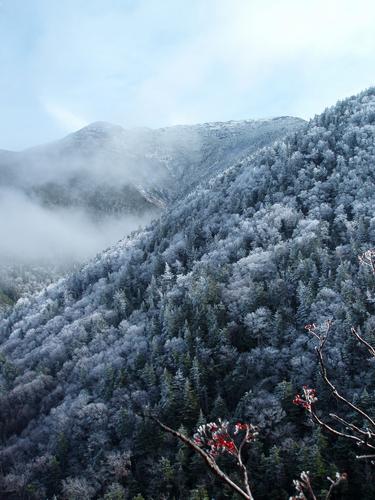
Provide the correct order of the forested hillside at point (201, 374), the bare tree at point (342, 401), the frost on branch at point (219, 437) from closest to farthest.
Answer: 1. the frost on branch at point (219, 437)
2. the bare tree at point (342, 401)
3. the forested hillside at point (201, 374)

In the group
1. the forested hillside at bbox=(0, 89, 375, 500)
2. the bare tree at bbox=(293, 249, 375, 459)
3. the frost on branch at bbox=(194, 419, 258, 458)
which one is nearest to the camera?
the frost on branch at bbox=(194, 419, 258, 458)

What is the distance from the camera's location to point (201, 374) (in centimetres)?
12781

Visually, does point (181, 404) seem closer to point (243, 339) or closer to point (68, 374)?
point (243, 339)

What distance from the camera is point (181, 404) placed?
119438 mm

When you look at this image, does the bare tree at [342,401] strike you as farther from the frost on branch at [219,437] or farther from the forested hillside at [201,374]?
the forested hillside at [201,374]

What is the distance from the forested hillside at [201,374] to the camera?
9819 cm

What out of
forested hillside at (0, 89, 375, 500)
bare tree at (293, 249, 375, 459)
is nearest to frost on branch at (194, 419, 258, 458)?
bare tree at (293, 249, 375, 459)

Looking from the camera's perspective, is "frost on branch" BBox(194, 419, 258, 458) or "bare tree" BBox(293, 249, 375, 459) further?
"bare tree" BBox(293, 249, 375, 459)

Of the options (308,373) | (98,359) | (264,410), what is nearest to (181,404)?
(264,410)

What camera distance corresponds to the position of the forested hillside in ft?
322

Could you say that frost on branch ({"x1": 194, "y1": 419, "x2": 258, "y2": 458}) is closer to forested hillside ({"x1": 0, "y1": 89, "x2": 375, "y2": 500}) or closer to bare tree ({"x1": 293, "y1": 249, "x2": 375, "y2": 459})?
bare tree ({"x1": 293, "y1": 249, "x2": 375, "y2": 459})

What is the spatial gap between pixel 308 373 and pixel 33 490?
6793 cm

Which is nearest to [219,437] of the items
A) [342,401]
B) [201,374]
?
[342,401]

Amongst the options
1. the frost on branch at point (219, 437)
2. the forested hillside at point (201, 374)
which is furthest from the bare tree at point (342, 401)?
the forested hillside at point (201, 374)
